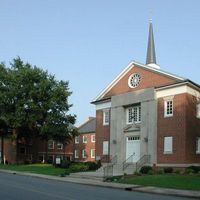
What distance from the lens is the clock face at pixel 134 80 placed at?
41750mm

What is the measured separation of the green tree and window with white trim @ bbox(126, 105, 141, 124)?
1671cm

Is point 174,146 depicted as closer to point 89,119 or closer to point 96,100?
point 96,100

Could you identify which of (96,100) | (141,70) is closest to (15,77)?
(96,100)

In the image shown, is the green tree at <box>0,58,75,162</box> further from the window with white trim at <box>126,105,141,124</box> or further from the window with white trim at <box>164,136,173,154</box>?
the window with white trim at <box>164,136,173,154</box>

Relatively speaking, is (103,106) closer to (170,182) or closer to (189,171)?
(189,171)

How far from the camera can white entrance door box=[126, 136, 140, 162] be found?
40938 mm

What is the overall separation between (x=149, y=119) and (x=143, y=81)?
395 centimetres

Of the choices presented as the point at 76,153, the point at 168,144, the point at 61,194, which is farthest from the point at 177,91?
the point at 76,153

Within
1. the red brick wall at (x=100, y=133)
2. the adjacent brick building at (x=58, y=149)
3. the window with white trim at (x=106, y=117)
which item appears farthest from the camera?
the adjacent brick building at (x=58, y=149)

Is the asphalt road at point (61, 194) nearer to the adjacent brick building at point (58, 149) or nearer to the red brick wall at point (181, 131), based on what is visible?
the red brick wall at point (181, 131)

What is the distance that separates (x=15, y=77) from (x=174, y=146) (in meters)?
26.9

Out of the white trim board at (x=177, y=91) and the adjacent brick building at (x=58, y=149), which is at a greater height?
the white trim board at (x=177, y=91)

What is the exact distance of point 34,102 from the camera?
5691cm

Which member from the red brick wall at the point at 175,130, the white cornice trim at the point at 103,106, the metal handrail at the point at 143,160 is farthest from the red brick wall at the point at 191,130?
the white cornice trim at the point at 103,106
